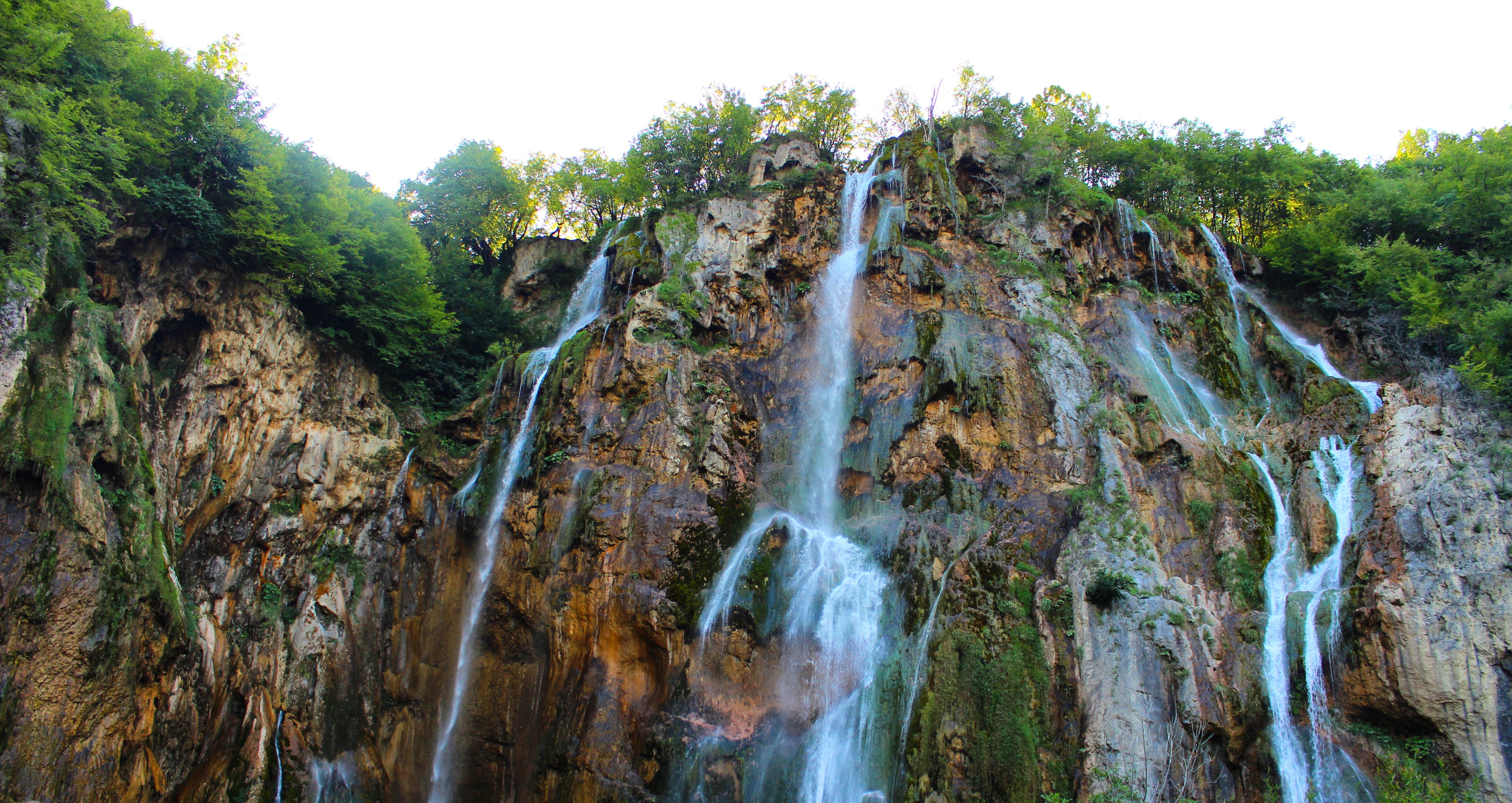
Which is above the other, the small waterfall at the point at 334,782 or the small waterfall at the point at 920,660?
the small waterfall at the point at 920,660

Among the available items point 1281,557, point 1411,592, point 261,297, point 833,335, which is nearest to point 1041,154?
point 833,335

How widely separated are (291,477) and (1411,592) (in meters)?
22.9

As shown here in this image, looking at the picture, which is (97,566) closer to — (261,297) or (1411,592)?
(261,297)

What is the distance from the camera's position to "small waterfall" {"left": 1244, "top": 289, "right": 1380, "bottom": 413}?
14.9 metres

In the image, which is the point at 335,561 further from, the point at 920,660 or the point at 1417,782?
the point at 1417,782

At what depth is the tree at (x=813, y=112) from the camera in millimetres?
30609

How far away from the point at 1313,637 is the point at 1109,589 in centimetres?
307

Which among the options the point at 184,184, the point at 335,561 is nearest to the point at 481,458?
the point at 335,561

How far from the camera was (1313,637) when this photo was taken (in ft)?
37.5

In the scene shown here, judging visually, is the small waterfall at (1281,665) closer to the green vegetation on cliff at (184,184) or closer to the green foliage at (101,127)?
the green vegetation on cliff at (184,184)

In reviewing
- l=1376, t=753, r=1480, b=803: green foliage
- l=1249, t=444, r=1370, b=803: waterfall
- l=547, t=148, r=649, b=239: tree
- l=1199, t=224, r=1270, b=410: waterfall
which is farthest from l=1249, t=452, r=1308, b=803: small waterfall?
l=547, t=148, r=649, b=239: tree

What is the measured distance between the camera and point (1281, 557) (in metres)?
13.0

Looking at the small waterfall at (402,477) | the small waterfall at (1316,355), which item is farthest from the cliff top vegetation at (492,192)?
the small waterfall at (402,477)

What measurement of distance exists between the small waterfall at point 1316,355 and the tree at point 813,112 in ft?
56.8
